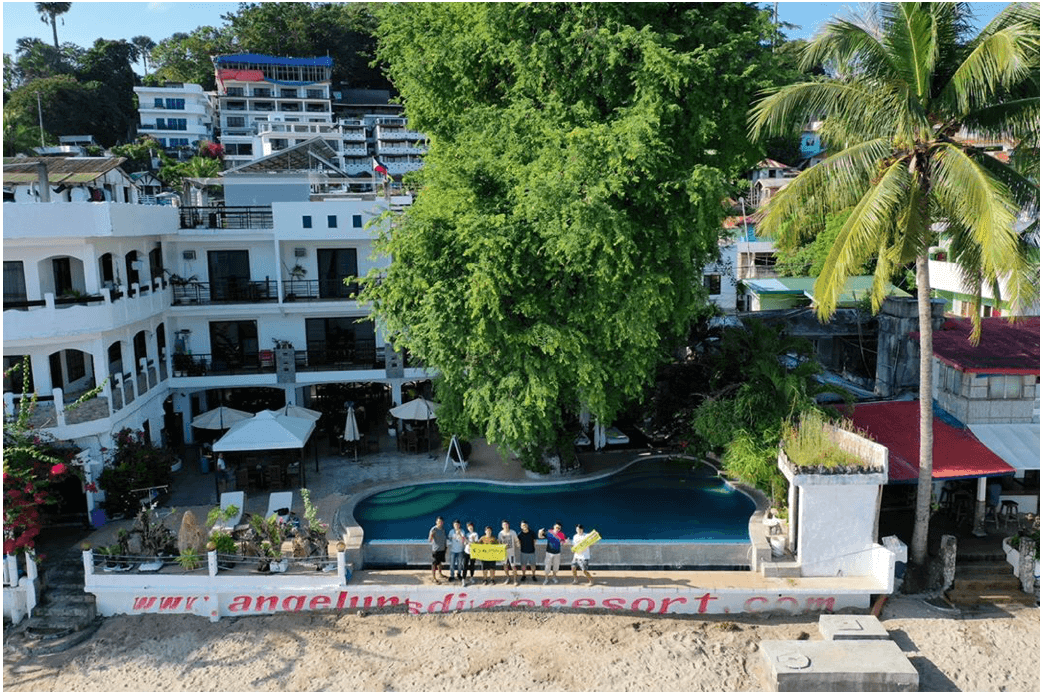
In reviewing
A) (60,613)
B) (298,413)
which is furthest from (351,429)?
(60,613)

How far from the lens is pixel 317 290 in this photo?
1113 inches

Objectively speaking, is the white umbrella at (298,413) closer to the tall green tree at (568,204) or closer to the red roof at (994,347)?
the tall green tree at (568,204)

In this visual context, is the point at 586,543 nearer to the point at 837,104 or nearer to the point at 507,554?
the point at 507,554

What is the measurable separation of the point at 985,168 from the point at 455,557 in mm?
14380

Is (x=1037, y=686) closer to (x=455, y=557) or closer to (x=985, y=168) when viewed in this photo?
(x=985, y=168)

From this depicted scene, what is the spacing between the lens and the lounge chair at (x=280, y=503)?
2087 centimetres

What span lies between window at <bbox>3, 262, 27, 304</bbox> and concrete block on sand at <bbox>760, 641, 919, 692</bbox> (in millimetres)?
21801

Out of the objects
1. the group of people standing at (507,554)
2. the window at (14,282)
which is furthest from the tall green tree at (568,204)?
Result: the window at (14,282)

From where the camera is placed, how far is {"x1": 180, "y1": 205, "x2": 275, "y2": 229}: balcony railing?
28.1 meters

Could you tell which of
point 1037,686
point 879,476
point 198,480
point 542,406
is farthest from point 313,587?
point 1037,686

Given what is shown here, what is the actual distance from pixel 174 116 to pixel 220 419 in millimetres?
→ 75500

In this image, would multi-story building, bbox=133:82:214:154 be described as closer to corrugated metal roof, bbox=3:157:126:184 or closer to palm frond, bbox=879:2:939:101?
corrugated metal roof, bbox=3:157:126:184

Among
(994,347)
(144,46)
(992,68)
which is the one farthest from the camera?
(144,46)

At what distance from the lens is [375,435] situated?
27.5 metres
